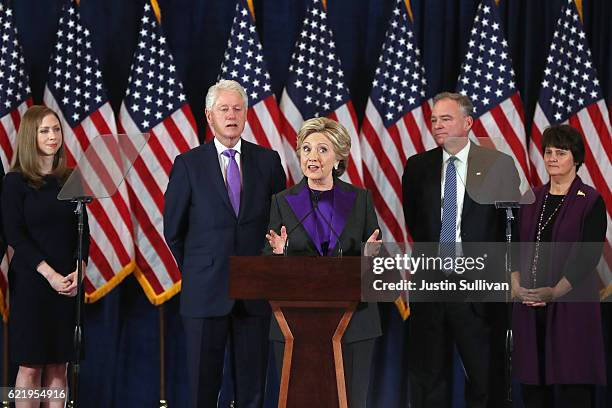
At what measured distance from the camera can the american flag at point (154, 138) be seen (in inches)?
216

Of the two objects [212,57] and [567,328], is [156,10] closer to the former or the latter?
[212,57]

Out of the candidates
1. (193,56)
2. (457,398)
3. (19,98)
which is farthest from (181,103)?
(457,398)

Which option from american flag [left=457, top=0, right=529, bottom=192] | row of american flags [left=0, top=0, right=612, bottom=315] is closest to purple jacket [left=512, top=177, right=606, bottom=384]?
row of american flags [left=0, top=0, right=612, bottom=315]

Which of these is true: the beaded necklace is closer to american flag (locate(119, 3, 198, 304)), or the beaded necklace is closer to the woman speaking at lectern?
the woman speaking at lectern

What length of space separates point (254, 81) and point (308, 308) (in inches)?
98.0

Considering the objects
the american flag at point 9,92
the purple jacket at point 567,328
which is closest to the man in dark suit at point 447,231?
the purple jacket at point 567,328

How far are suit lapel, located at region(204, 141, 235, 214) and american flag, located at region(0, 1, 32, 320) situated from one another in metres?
1.45

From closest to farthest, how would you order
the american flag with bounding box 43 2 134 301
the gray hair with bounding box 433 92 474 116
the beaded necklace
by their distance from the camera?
the beaded necklace
the gray hair with bounding box 433 92 474 116
the american flag with bounding box 43 2 134 301

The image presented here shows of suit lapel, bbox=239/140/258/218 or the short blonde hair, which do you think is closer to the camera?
the short blonde hair

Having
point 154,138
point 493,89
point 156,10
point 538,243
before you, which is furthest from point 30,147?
point 493,89

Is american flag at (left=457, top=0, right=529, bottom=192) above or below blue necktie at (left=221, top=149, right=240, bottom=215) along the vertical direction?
above

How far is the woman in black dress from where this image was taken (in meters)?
4.66

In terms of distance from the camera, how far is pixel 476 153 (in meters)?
4.54

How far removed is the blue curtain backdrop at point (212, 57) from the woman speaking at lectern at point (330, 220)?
211cm
